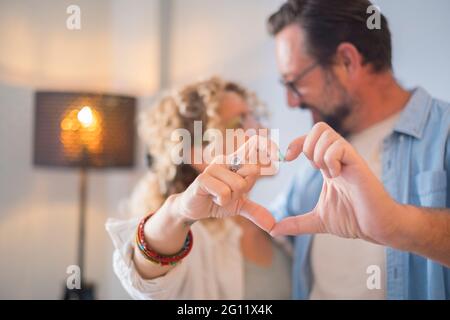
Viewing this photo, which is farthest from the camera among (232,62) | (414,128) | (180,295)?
(232,62)

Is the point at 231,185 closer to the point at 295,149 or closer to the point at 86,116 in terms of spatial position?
the point at 295,149

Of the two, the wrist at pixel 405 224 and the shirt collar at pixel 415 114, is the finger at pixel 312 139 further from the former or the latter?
the shirt collar at pixel 415 114

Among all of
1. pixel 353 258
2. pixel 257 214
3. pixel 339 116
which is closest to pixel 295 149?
pixel 257 214

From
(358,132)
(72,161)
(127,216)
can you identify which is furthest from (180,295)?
(358,132)

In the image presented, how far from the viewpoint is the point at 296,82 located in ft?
2.90

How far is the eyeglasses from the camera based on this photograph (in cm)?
85

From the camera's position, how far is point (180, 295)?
91 centimetres

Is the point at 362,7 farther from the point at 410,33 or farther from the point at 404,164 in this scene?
the point at 404,164

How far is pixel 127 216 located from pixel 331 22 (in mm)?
566

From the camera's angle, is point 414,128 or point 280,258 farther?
point 280,258

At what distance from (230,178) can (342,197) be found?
0.17 m

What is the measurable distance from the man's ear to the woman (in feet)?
0.64

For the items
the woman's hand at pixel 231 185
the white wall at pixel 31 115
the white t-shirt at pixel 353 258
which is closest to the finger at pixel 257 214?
the woman's hand at pixel 231 185

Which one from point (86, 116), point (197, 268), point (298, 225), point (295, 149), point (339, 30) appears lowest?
point (197, 268)
